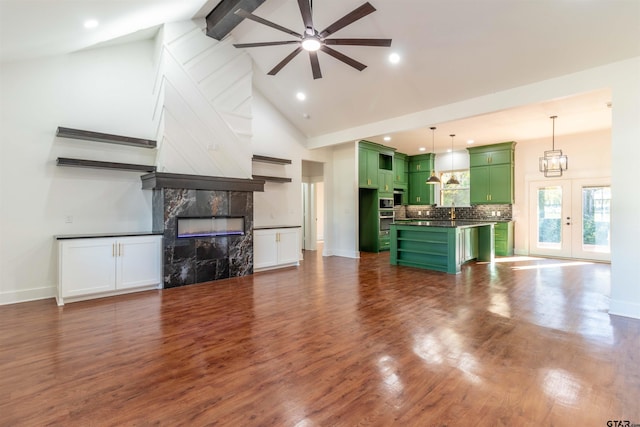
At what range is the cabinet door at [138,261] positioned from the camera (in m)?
4.52

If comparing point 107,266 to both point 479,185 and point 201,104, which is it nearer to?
point 201,104

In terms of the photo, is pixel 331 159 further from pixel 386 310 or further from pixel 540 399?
pixel 540 399

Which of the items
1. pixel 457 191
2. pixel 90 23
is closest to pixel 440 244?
pixel 457 191

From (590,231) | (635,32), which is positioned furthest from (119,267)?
(590,231)

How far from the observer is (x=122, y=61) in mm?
5129

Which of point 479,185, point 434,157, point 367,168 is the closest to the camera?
point 367,168

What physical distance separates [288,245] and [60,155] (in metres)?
4.16

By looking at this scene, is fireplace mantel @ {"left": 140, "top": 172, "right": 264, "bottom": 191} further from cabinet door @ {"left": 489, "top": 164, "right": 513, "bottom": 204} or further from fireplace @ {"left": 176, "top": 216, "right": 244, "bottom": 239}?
cabinet door @ {"left": 489, "top": 164, "right": 513, "bottom": 204}

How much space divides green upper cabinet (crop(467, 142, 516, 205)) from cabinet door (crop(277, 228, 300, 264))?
5579mm

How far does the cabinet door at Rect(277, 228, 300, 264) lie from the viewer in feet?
21.7

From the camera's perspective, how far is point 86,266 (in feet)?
13.9

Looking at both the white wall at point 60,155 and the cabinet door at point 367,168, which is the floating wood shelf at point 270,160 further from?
the white wall at point 60,155

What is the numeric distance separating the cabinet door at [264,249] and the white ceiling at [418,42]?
120 inches

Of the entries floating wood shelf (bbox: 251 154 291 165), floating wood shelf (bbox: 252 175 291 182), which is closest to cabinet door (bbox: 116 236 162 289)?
floating wood shelf (bbox: 252 175 291 182)
